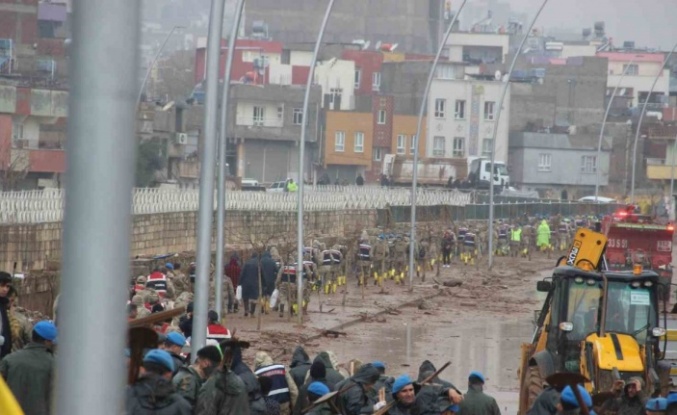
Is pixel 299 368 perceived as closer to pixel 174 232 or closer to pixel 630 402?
pixel 630 402

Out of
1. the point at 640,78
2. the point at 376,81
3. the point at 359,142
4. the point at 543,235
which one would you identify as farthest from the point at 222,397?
the point at 640,78

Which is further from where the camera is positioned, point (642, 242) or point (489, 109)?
point (489, 109)

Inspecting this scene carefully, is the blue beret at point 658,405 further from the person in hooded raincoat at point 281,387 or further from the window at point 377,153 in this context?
the window at point 377,153

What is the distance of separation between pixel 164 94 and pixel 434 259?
67.1 metres

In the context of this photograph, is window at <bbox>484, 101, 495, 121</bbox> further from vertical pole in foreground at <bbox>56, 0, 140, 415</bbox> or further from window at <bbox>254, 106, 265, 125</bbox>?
vertical pole in foreground at <bbox>56, 0, 140, 415</bbox>

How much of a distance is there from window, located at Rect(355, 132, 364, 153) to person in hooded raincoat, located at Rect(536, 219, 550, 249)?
3714 cm

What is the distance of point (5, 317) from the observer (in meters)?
11.5

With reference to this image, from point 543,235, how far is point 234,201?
15599 mm

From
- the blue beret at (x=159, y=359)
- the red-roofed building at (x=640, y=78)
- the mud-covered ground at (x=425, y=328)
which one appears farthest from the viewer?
the red-roofed building at (x=640, y=78)

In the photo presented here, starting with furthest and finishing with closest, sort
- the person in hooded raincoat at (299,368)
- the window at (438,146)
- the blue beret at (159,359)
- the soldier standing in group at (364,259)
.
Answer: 1. the window at (438,146)
2. the soldier standing in group at (364,259)
3. the person in hooded raincoat at (299,368)
4. the blue beret at (159,359)

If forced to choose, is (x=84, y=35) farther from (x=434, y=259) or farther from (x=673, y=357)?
(x=434, y=259)

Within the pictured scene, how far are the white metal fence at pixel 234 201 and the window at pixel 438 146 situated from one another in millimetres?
30023

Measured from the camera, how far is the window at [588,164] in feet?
335

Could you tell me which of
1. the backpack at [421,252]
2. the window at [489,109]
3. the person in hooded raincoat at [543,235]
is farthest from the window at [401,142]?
the backpack at [421,252]
